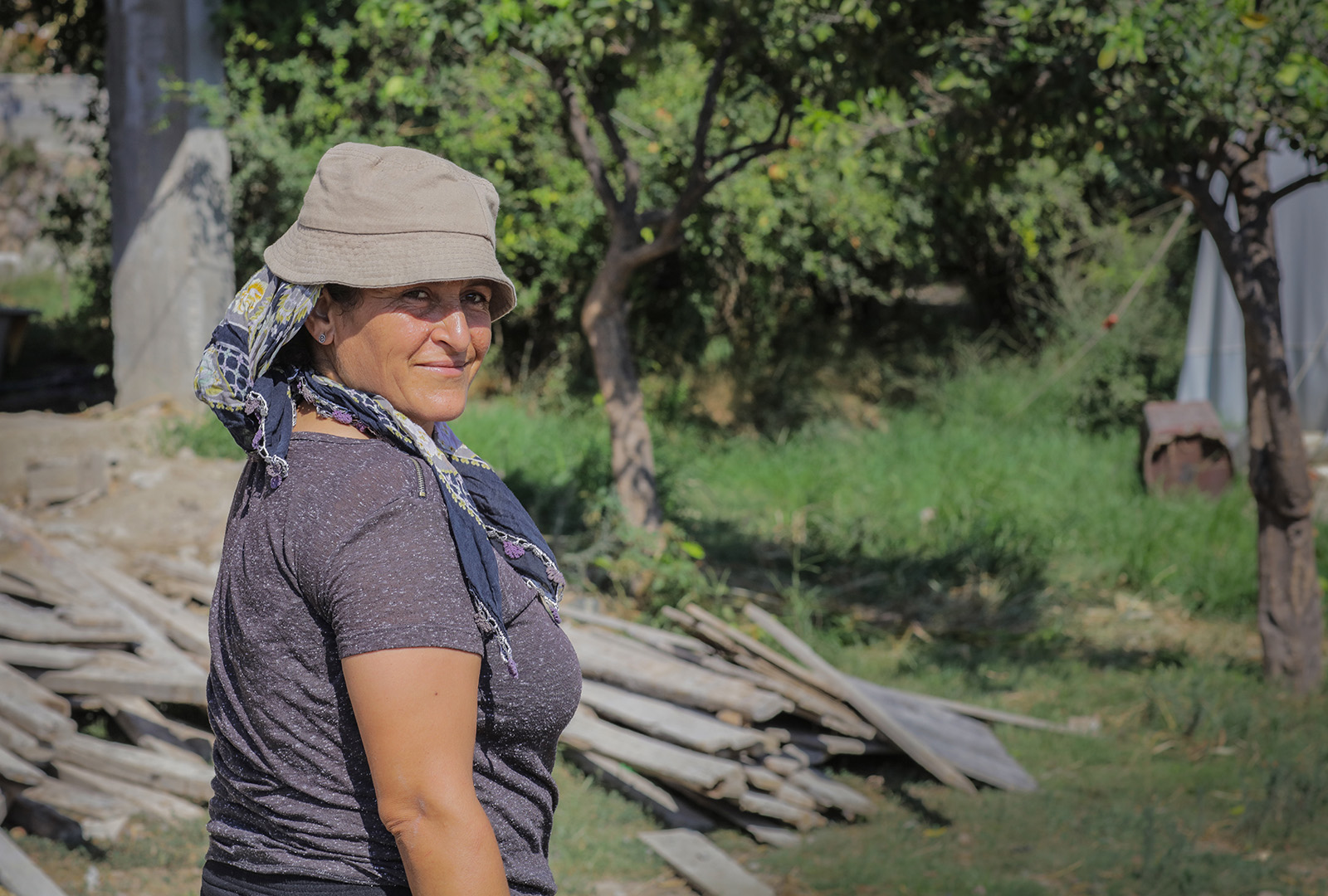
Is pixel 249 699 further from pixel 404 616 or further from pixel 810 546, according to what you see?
pixel 810 546

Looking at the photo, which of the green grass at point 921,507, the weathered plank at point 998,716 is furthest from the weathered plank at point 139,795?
the green grass at point 921,507

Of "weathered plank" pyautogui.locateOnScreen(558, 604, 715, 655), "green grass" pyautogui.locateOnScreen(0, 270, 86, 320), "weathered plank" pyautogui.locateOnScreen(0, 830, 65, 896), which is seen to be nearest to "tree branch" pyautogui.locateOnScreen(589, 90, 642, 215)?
"weathered plank" pyautogui.locateOnScreen(558, 604, 715, 655)

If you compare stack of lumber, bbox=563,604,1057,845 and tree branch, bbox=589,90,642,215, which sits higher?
tree branch, bbox=589,90,642,215

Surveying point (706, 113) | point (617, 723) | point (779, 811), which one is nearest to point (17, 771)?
point (617, 723)

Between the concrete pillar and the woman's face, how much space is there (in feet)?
29.1

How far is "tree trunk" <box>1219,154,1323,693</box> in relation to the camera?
230 inches

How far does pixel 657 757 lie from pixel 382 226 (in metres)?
3.65

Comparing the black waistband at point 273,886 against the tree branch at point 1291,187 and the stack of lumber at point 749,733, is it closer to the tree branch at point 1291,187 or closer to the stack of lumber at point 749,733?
the stack of lumber at point 749,733

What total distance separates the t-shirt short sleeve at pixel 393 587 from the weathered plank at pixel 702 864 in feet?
9.88

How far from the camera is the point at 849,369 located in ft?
44.4

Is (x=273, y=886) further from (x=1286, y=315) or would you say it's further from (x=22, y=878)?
(x=1286, y=315)

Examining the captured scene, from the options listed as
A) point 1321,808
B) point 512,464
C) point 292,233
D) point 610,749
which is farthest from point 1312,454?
point 292,233

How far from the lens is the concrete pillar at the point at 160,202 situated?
9.89 m

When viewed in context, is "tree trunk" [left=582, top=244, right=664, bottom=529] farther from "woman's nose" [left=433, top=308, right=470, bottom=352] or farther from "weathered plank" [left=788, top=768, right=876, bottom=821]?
"woman's nose" [left=433, top=308, right=470, bottom=352]
